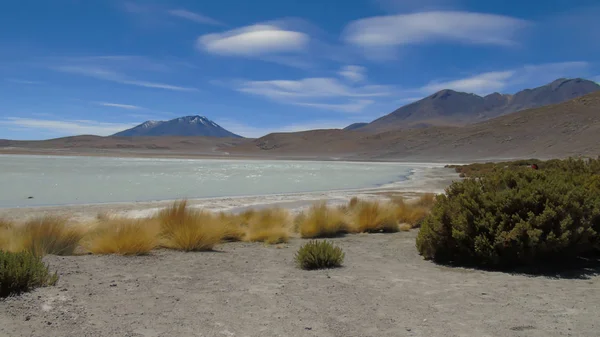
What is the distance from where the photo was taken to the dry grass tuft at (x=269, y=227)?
9.32 m

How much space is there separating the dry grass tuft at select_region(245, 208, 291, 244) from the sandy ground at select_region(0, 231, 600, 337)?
2165 millimetres

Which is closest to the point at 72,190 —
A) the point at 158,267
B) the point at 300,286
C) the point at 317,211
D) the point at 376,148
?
the point at 317,211

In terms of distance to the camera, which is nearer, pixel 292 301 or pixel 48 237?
pixel 292 301

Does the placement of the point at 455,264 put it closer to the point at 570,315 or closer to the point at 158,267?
the point at 570,315

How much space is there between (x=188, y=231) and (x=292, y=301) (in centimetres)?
370

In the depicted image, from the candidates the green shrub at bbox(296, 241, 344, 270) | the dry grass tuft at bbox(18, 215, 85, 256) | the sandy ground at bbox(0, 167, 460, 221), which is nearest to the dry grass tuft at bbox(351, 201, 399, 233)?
the sandy ground at bbox(0, 167, 460, 221)

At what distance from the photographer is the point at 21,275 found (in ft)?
16.3

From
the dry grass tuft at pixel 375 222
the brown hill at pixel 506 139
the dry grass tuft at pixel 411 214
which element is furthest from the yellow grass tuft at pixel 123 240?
the brown hill at pixel 506 139

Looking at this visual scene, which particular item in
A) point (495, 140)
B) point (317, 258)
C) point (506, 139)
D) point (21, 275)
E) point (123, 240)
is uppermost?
point (506, 139)

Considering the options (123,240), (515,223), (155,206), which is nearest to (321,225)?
(123,240)

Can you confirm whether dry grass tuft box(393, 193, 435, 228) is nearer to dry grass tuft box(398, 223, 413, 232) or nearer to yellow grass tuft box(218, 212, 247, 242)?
dry grass tuft box(398, 223, 413, 232)

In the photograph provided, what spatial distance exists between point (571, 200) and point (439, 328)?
3.46 meters

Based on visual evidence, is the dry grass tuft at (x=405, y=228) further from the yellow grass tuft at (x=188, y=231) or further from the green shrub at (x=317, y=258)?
the green shrub at (x=317, y=258)

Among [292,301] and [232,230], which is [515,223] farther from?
[232,230]
